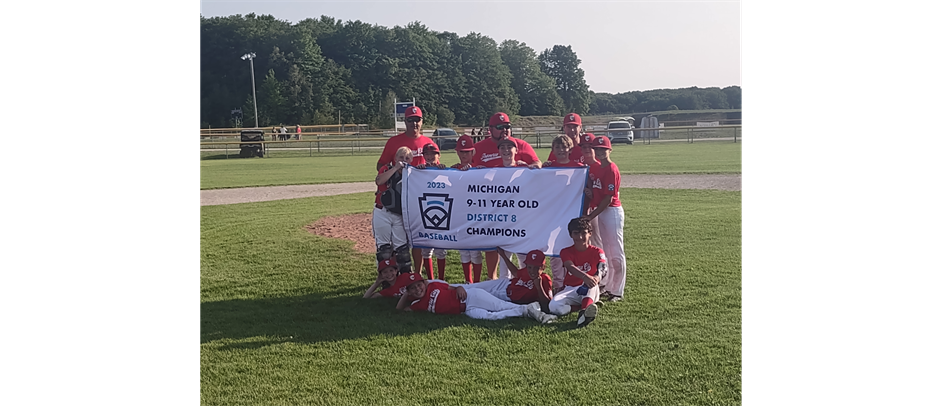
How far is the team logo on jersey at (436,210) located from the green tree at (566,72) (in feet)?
333

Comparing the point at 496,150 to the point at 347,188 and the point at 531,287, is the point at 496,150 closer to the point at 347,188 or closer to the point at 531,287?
the point at 531,287

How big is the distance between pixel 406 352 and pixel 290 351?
37.5 inches

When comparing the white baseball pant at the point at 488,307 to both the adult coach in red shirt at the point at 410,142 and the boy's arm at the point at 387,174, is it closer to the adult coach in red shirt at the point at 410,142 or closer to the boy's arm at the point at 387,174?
the boy's arm at the point at 387,174

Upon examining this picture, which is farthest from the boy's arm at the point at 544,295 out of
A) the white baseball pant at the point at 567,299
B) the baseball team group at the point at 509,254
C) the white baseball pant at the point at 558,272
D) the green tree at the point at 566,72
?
the green tree at the point at 566,72

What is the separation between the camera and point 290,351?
512 cm

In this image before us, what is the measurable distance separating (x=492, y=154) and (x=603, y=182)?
1.36 m

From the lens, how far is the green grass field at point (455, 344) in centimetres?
423

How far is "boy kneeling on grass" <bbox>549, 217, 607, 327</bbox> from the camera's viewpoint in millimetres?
5770

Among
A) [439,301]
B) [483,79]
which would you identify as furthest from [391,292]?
[483,79]

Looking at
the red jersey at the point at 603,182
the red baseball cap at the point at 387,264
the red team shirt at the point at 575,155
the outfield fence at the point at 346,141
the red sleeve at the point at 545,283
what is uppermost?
the outfield fence at the point at 346,141

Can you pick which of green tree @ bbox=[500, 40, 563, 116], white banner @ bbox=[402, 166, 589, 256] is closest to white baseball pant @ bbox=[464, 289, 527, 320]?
white banner @ bbox=[402, 166, 589, 256]
